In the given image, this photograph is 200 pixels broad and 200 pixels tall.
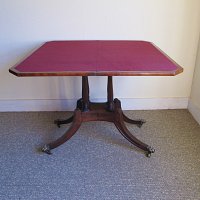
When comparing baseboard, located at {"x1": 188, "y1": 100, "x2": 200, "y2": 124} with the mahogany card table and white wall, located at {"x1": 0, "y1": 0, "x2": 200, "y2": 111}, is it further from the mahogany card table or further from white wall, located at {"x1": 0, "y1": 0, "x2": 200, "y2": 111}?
the mahogany card table

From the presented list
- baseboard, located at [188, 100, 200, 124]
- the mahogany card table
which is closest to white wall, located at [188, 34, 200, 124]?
baseboard, located at [188, 100, 200, 124]

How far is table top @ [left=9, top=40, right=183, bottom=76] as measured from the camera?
115cm

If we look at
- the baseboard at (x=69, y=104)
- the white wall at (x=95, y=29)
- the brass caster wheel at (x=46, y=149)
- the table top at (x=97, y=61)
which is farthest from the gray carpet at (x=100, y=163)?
the table top at (x=97, y=61)

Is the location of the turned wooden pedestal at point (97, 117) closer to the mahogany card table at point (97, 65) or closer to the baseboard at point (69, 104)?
the mahogany card table at point (97, 65)

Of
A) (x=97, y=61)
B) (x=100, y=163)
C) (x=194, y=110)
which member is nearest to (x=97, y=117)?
(x=100, y=163)

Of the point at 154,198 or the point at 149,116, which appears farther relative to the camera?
the point at 149,116

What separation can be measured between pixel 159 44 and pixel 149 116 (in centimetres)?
66

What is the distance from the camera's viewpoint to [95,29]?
6.45 ft

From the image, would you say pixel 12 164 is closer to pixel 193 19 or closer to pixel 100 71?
pixel 100 71

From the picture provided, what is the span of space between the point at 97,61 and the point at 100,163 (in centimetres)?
70

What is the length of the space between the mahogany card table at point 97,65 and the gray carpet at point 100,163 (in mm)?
111

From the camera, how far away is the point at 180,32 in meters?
2.00

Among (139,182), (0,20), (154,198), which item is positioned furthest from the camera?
(0,20)

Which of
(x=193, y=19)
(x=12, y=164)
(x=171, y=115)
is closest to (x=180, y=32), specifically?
(x=193, y=19)
